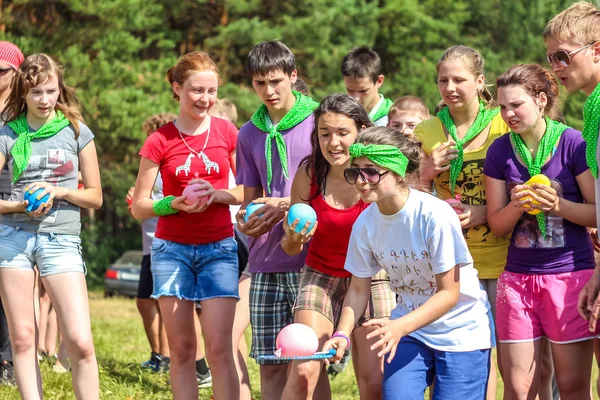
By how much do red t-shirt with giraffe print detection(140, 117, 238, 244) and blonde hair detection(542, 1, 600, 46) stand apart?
222cm

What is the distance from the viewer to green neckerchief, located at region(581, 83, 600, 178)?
13.4 ft

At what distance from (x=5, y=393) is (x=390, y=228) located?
3.45m

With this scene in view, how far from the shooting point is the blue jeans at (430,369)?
4.32m

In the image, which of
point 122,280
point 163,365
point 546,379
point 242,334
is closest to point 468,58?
point 546,379

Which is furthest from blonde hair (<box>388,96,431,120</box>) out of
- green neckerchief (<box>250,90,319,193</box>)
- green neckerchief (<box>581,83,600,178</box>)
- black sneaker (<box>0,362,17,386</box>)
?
black sneaker (<box>0,362,17,386</box>)

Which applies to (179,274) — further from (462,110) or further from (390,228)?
(462,110)

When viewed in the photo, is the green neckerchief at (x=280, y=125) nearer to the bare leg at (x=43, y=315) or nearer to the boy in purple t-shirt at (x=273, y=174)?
the boy in purple t-shirt at (x=273, y=174)

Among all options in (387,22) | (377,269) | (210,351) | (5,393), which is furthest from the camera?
(387,22)

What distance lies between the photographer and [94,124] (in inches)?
803

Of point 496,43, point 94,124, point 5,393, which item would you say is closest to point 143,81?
point 94,124

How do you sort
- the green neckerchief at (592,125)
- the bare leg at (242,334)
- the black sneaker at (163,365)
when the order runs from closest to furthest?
the green neckerchief at (592,125) < the bare leg at (242,334) < the black sneaker at (163,365)

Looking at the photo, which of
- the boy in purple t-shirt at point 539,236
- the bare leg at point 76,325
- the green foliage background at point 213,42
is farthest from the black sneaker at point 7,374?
the green foliage background at point 213,42

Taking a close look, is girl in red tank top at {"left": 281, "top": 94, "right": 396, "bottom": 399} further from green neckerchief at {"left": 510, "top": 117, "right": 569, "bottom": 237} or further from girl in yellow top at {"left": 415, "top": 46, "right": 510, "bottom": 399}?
green neckerchief at {"left": 510, "top": 117, "right": 569, "bottom": 237}

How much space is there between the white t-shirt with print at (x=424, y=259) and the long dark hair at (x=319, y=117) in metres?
0.54
